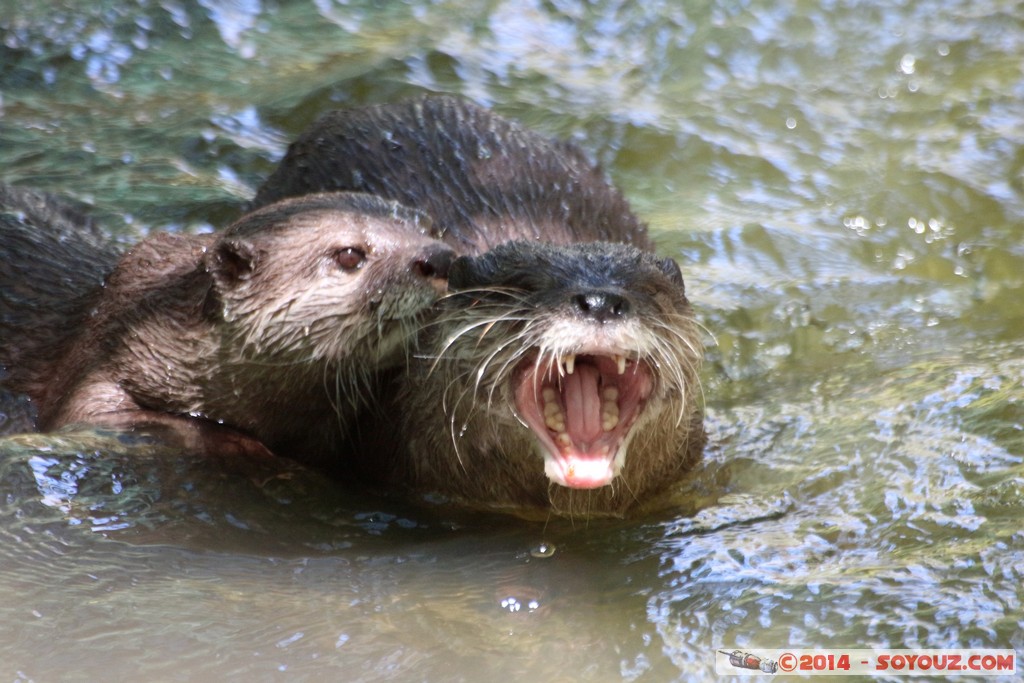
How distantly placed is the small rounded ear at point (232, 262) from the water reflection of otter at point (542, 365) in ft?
1.59

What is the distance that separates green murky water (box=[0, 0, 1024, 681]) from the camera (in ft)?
8.59

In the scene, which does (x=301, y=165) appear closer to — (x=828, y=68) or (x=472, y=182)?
(x=472, y=182)

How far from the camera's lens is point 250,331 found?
3.57 metres

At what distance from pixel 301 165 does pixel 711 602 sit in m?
2.16

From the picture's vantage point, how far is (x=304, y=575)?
2918mm

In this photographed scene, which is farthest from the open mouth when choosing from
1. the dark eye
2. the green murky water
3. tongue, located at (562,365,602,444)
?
the dark eye

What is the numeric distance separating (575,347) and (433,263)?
0.73 meters

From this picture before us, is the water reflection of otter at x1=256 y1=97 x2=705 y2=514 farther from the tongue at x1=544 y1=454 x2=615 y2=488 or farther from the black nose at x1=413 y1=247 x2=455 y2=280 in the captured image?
the black nose at x1=413 y1=247 x2=455 y2=280

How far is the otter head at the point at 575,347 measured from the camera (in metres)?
2.83

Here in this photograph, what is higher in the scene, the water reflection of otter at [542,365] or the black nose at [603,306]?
the black nose at [603,306]

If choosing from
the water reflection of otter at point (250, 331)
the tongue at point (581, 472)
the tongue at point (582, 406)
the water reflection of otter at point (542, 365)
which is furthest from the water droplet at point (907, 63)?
the tongue at point (581, 472)

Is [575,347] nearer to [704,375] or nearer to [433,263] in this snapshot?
[433,263]

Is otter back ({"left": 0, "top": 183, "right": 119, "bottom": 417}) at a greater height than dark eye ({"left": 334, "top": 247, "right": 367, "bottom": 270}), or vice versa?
dark eye ({"left": 334, "top": 247, "right": 367, "bottom": 270})

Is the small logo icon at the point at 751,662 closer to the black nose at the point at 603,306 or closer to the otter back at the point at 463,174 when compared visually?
the black nose at the point at 603,306
